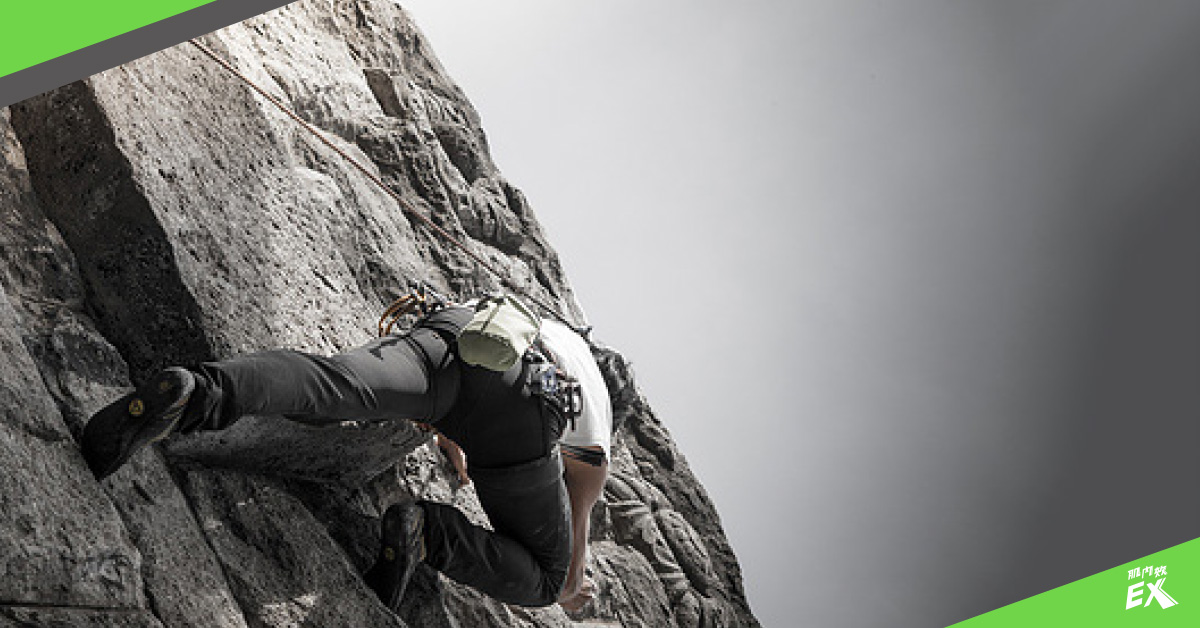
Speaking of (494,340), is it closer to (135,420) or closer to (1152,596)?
(135,420)

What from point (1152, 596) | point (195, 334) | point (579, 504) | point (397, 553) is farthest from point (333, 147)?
point (1152, 596)

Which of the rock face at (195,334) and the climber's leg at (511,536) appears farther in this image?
the climber's leg at (511,536)

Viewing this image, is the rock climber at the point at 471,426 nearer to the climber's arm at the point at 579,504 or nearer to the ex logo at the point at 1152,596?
the climber's arm at the point at 579,504

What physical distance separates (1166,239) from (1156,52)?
1.28 meters

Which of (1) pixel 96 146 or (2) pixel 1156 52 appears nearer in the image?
(1) pixel 96 146

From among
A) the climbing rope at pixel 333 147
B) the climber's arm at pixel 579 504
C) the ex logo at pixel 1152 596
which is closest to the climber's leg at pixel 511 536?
the climber's arm at pixel 579 504

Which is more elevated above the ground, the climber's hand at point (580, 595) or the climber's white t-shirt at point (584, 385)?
the climber's white t-shirt at point (584, 385)

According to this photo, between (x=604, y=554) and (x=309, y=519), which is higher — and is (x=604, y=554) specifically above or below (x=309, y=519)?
below

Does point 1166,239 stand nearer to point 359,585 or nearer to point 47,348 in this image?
point 359,585

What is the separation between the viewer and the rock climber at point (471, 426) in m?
2.05

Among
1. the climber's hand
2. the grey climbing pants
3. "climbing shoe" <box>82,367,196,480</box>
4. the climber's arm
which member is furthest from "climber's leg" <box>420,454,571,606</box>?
"climbing shoe" <box>82,367,196,480</box>

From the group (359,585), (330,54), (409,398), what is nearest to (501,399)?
(409,398)

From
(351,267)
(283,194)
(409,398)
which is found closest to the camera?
(409,398)

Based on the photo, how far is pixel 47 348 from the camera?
2227 millimetres
